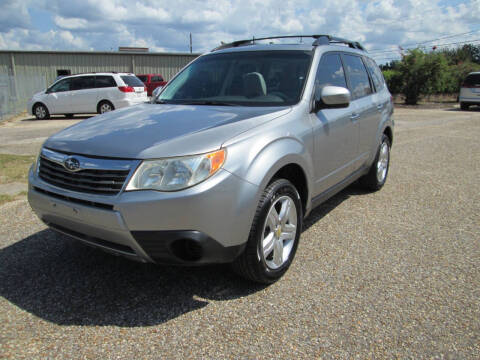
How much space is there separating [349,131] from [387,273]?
1515 millimetres

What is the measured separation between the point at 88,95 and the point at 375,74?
12982mm

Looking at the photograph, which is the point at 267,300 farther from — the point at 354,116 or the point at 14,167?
the point at 14,167

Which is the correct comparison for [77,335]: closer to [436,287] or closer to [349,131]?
[436,287]

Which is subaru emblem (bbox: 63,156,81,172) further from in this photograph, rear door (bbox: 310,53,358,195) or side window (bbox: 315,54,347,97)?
side window (bbox: 315,54,347,97)

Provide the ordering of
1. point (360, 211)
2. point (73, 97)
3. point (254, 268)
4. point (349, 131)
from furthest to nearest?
1. point (73, 97)
2. point (360, 211)
3. point (349, 131)
4. point (254, 268)

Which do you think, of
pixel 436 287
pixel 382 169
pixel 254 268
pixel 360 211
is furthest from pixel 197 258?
pixel 382 169

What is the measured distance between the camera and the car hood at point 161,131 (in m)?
2.47

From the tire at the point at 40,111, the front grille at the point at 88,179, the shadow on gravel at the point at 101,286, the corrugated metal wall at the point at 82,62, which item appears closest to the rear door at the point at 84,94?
the tire at the point at 40,111

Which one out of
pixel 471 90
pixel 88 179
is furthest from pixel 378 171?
pixel 471 90

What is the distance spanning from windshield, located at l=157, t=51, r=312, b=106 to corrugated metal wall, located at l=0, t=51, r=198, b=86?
101 ft

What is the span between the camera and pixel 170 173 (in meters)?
2.38

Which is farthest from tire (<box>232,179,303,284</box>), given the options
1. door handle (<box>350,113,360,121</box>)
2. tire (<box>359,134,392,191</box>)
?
tire (<box>359,134,392,191</box>)

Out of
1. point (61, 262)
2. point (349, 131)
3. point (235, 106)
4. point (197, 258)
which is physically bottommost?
point (61, 262)

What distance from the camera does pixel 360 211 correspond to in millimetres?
4684
